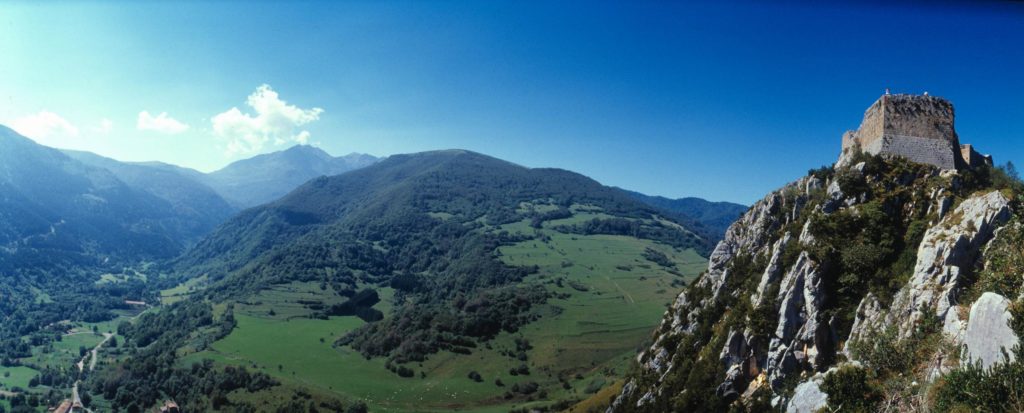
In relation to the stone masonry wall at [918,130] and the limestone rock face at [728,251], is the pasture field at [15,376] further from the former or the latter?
the stone masonry wall at [918,130]

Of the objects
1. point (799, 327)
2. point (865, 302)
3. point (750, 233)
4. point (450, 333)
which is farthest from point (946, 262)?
point (450, 333)

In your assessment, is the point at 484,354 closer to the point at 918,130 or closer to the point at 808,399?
the point at 918,130

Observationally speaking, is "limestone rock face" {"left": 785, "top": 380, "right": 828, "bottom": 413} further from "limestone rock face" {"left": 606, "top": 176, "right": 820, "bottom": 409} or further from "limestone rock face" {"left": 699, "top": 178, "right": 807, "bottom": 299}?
"limestone rock face" {"left": 699, "top": 178, "right": 807, "bottom": 299}

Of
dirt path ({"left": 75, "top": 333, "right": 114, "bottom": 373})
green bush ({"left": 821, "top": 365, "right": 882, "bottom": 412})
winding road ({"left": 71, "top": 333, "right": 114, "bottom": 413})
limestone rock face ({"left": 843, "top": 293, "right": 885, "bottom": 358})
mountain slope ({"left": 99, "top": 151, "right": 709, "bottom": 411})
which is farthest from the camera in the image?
dirt path ({"left": 75, "top": 333, "right": 114, "bottom": 373})

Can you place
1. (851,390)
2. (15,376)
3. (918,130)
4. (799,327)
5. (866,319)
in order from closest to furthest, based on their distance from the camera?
(851,390), (866,319), (799,327), (918,130), (15,376)

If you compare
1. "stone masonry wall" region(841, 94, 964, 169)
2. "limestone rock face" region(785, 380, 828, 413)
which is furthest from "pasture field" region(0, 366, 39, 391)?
"stone masonry wall" region(841, 94, 964, 169)

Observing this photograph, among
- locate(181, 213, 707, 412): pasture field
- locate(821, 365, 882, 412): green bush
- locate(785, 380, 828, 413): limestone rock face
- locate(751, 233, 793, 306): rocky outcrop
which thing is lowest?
locate(181, 213, 707, 412): pasture field
